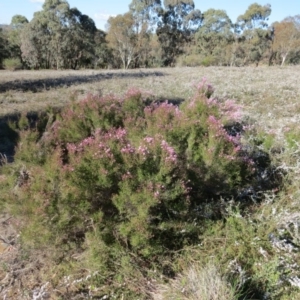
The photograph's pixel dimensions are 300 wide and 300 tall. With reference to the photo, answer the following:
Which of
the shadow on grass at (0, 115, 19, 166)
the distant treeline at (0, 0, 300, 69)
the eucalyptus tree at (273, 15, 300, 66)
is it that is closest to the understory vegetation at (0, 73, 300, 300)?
the shadow on grass at (0, 115, 19, 166)

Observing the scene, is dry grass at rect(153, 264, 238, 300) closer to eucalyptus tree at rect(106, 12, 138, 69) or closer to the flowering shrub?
the flowering shrub

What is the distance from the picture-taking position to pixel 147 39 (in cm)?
3089

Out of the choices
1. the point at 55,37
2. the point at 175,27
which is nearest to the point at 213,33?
the point at 175,27

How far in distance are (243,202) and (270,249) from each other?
0.71 meters

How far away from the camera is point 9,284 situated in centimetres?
225

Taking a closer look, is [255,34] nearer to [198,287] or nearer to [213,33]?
[213,33]

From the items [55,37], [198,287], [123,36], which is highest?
[123,36]

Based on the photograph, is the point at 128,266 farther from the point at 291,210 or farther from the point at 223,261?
the point at 291,210

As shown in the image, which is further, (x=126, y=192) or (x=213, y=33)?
(x=213, y=33)

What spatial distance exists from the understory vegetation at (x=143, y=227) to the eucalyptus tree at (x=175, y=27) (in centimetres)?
3181

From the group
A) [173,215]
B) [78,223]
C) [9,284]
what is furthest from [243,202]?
[9,284]

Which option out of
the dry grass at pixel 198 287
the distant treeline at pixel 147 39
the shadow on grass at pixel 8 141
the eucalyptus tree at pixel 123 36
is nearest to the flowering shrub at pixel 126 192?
the dry grass at pixel 198 287

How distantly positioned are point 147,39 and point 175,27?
6447 millimetres

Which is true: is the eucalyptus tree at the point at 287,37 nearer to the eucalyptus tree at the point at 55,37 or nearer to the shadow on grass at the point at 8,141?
the eucalyptus tree at the point at 55,37
